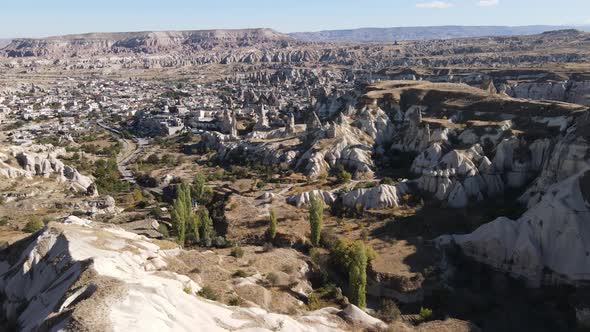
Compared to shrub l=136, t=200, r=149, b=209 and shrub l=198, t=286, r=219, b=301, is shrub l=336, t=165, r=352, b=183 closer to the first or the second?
shrub l=136, t=200, r=149, b=209

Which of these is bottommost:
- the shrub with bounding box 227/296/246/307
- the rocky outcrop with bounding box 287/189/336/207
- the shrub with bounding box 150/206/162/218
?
the shrub with bounding box 150/206/162/218

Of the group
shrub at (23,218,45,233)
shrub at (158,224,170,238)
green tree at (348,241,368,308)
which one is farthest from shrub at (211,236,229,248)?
shrub at (23,218,45,233)

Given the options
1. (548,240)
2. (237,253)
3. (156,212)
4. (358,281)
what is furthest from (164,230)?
(548,240)

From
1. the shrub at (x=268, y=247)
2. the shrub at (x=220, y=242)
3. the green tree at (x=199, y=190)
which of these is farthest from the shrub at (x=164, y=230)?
the green tree at (x=199, y=190)

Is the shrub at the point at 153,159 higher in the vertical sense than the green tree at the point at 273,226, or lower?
lower

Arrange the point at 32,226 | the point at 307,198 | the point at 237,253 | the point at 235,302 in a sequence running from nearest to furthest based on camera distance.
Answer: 1. the point at 235,302
2. the point at 237,253
3. the point at 32,226
4. the point at 307,198

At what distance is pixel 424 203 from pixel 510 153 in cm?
1278

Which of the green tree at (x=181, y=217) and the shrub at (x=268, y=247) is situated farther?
the green tree at (x=181, y=217)

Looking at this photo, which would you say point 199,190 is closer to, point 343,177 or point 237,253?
point 343,177

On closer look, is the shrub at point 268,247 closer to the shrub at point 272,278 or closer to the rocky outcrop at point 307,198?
the shrub at point 272,278

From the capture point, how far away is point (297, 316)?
1041 inches

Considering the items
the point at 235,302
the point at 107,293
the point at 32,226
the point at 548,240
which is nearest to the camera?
the point at 107,293

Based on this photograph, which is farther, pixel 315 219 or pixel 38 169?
pixel 38 169

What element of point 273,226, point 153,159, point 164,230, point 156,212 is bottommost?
point 153,159
